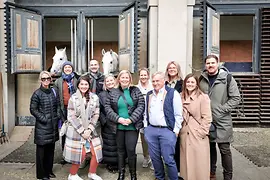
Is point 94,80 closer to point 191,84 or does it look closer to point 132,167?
point 132,167

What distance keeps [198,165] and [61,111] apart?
2.08 meters

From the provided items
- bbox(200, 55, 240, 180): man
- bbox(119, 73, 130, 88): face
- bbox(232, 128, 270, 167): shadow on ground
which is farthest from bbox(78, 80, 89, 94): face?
bbox(232, 128, 270, 167): shadow on ground

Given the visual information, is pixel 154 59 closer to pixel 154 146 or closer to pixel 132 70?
pixel 132 70

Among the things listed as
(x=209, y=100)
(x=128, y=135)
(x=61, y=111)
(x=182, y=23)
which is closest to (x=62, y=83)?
(x=61, y=111)

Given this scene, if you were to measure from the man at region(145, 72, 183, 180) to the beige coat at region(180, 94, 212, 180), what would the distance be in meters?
0.13

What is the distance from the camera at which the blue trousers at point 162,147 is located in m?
3.80

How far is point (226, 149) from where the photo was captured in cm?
391

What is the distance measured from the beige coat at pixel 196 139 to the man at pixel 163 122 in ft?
0.43

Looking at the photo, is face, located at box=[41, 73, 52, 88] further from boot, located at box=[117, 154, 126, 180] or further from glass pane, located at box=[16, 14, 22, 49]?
glass pane, located at box=[16, 14, 22, 49]

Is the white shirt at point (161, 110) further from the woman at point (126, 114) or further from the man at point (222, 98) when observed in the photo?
the man at point (222, 98)

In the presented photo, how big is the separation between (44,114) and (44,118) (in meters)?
0.06

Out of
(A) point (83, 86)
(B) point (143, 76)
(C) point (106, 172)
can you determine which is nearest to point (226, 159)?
(B) point (143, 76)

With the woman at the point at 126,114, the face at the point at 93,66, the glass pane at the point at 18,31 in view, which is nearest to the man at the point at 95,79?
the face at the point at 93,66

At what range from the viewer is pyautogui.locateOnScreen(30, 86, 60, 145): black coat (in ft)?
13.7
